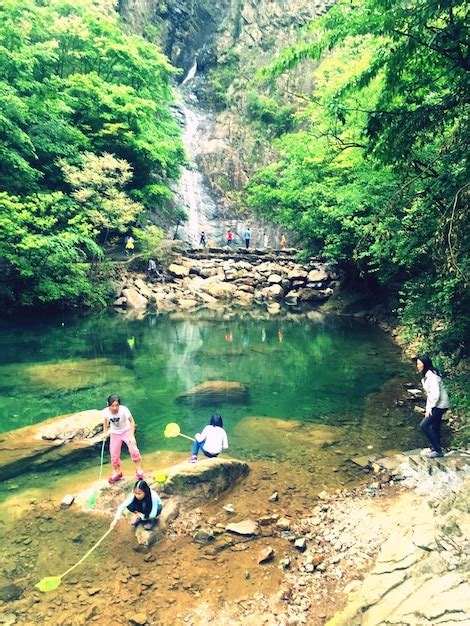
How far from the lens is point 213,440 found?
7.45m

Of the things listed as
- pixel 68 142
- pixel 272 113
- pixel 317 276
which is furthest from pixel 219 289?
pixel 272 113

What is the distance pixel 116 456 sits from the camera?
690 cm

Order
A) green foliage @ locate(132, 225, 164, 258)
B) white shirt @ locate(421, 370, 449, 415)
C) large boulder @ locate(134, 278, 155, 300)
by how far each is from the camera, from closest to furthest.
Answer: white shirt @ locate(421, 370, 449, 415) < large boulder @ locate(134, 278, 155, 300) < green foliage @ locate(132, 225, 164, 258)

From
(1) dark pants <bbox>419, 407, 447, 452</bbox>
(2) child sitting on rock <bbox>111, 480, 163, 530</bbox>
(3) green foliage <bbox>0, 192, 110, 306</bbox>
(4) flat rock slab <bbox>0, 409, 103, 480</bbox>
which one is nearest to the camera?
(2) child sitting on rock <bbox>111, 480, 163, 530</bbox>

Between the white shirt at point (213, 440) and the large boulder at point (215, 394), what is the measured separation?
11.6ft

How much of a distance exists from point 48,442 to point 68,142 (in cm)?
1955

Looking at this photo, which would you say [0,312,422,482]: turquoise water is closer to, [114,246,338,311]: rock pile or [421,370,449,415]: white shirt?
[421,370,449,415]: white shirt

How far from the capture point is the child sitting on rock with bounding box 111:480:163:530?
19.0 ft

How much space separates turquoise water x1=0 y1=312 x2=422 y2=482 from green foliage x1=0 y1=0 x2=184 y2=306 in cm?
298

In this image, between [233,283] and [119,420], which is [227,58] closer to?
[233,283]

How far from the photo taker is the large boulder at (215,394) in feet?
36.8

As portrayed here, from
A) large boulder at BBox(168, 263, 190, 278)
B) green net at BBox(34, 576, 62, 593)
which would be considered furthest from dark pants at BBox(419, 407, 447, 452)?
large boulder at BBox(168, 263, 190, 278)

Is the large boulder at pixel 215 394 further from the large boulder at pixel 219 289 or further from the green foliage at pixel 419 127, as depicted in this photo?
the large boulder at pixel 219 289

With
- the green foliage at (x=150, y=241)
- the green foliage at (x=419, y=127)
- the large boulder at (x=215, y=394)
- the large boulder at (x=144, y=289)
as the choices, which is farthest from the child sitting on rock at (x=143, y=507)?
the green foliage at (x=150, y=241)
